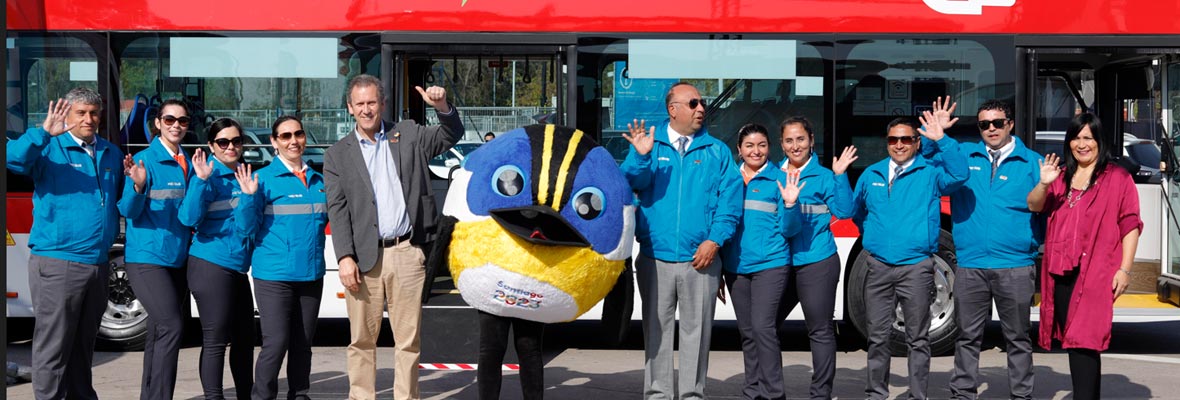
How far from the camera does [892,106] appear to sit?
346 inches

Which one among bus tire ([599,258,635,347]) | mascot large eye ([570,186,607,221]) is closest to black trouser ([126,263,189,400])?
bus tire ([599,258,635,347])

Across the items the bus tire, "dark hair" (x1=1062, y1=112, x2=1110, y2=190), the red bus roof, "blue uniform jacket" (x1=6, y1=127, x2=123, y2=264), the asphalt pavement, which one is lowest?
the asphalt pavement

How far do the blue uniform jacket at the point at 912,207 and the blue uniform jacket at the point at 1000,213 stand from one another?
Answer: 0.63ft

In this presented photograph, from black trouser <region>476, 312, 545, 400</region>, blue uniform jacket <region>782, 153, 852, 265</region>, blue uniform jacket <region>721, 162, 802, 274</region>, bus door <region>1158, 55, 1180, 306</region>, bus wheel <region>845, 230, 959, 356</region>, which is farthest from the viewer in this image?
bus door <region>1158, 55, 1180, 306</region>

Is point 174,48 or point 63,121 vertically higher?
point 174,48

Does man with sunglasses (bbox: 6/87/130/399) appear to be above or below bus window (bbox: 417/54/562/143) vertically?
below

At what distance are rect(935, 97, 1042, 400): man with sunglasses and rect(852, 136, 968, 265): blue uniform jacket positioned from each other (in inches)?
6.7

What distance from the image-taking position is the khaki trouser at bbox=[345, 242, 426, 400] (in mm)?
5961

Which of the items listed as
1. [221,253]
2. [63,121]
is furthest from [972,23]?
[63,121]

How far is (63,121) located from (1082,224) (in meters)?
4.88

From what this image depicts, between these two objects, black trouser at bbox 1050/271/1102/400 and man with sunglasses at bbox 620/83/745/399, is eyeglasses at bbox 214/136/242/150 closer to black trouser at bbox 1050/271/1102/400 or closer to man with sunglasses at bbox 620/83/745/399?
man with sunglasses at bbox 620/83/745/399

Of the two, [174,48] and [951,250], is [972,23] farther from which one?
[174,48]

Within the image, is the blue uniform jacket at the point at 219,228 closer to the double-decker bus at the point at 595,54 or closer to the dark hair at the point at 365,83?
the dark hair at the point at 365,83

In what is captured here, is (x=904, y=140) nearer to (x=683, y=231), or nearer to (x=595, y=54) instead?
(x=683, y=231)
